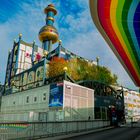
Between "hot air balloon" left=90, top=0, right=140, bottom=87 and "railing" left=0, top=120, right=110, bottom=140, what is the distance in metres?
8.42

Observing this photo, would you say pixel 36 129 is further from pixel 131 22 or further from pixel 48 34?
pixel 48 34

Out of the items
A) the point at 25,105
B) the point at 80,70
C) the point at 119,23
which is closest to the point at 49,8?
the point at 80,70

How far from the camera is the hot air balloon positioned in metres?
7.08

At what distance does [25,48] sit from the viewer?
2675 inches

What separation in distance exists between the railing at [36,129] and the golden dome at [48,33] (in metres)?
59.1

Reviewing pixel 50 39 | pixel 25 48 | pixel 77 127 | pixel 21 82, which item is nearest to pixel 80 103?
pixel 77 127

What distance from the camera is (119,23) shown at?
8.55 meters

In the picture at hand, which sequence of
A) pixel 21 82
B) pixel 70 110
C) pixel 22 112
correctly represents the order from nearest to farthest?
pixel 70 110 → pixel 22 112 → pixel 21 82

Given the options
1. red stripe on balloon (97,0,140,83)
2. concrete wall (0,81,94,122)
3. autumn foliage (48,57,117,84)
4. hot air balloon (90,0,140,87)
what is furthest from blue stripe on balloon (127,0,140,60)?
autumn foliage (48,57,117,84)

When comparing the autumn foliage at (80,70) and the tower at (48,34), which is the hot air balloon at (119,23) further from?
the tower at (48,34)

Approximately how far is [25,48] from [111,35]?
6116 cm

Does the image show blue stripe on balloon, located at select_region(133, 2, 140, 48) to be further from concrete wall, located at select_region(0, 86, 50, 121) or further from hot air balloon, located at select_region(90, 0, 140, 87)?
concrete wall, located at select_region(0, 86, 50, 121)

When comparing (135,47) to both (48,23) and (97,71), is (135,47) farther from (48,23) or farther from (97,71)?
(48,23)

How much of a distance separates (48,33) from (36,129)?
65706mm
